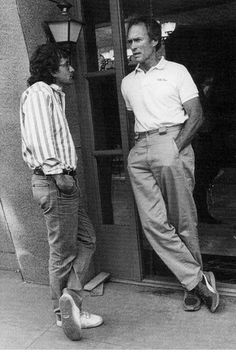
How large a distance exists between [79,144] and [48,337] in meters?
1.62

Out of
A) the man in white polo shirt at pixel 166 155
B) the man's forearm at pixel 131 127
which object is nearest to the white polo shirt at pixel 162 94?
the man in white polo shirt at pixel 166 155

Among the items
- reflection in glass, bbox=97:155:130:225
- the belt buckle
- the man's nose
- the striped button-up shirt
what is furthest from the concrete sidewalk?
the man's nose

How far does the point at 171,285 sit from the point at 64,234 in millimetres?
1220

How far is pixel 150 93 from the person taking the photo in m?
3.43

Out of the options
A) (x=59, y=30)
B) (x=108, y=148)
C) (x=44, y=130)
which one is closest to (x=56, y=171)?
(x=44, y=130)

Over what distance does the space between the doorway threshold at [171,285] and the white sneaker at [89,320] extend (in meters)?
0.71

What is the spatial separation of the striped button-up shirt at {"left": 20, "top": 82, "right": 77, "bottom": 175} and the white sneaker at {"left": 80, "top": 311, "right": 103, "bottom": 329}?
3.66ft

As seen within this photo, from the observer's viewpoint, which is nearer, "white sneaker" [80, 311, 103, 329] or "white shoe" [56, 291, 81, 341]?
"white shoe" [56, 291, 81, 341]

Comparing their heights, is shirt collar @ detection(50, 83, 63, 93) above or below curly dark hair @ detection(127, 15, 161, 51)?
below

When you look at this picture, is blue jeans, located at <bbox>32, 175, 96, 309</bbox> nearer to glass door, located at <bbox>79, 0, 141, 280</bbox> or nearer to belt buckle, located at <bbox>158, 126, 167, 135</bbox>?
glass door, located at <bbox>79, 0, 141, 280</bbox>

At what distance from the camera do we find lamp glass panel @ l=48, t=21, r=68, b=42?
3.51m

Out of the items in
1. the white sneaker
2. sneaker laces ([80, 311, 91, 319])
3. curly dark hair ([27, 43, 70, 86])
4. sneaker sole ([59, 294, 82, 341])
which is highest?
curly dark hair ([27, 43, 70, 86])

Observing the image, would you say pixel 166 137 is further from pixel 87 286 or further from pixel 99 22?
pixel 87 286

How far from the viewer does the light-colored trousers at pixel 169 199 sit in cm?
340
